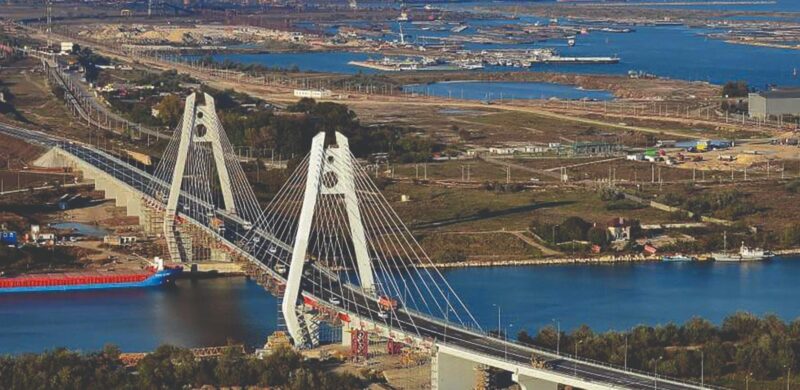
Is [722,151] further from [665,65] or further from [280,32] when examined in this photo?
[280,32]

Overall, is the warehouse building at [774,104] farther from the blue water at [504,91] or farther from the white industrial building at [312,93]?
the white industrial building at [312,93]

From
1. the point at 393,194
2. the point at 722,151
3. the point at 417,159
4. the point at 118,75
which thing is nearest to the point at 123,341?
the point at 393,194

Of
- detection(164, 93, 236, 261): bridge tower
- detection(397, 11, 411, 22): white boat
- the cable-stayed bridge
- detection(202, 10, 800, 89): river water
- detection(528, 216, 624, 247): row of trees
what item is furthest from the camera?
detection(397, 11, 411, 22): white boat

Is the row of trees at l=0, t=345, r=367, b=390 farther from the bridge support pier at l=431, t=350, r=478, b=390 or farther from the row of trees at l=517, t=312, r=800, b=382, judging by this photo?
the row of trees at l=517, t=312, r=800, b=382

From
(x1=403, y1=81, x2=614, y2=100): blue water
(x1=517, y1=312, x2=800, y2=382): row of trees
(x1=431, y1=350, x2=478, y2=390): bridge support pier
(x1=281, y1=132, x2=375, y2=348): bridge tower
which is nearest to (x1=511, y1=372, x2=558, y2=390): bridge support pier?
(x1=431, y1=350, x2=478, y2=390): bridge support pier

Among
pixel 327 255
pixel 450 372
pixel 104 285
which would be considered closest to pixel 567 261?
pixel 327 255
